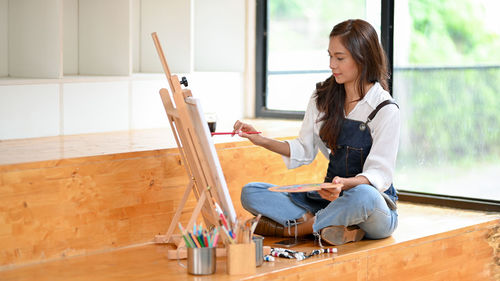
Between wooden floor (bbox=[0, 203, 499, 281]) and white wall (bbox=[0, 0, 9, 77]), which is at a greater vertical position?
white wall (bbox=[0, 0, 9, 77])

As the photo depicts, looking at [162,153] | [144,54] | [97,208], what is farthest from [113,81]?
[97,208]

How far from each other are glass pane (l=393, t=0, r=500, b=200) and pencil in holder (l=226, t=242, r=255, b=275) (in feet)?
5.82

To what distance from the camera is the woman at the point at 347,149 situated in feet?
8.94

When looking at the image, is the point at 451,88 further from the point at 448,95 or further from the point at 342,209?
the point at 342,209

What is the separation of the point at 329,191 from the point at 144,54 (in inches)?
83.3

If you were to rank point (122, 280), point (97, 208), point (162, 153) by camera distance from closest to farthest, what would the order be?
point (122, 280)
point (97, 208)
point (162, 153)

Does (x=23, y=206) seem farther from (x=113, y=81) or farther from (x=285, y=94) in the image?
(x=285, y=94)

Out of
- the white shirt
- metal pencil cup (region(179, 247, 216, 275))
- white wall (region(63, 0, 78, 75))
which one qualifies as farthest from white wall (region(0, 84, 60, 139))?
metal pencil cup (region(179, 247, 216, 275))

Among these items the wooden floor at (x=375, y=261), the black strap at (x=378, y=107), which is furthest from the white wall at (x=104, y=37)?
the black strap at (x=378, y=107)

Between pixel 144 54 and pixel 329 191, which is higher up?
pixel 144 54

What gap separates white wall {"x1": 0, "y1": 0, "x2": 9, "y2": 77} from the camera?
3.68m

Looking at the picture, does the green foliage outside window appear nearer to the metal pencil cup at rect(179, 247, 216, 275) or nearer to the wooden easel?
the wooden easel

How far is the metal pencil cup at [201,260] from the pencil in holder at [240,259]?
0.19 feet

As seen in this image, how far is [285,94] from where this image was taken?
463 cm
